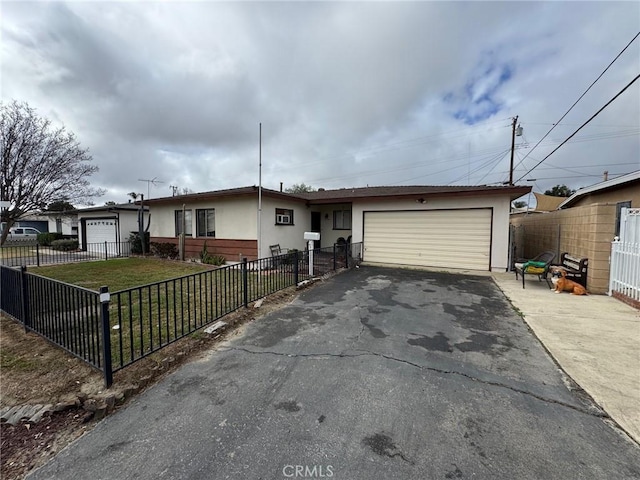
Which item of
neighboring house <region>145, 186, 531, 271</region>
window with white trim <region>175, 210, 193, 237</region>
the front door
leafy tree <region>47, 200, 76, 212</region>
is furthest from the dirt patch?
leafy tree <region>47, 200, 76, 212</region>

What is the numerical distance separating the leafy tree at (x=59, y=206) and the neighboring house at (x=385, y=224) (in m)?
8.51

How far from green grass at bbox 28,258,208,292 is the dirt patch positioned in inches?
136

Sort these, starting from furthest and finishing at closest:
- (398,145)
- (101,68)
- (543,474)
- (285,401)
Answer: (398,145)
(101,68)
(285,401)
(543,474)

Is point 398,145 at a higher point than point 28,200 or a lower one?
higher

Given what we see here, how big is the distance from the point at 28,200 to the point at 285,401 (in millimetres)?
20459

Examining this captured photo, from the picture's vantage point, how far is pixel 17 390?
284 cm

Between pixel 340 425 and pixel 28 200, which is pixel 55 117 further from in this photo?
pixel 340 425

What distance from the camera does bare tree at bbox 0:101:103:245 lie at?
46.1ft

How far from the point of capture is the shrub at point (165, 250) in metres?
12.8

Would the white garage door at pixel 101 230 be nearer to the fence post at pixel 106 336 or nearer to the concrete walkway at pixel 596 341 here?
the fence post at pixel 106 336

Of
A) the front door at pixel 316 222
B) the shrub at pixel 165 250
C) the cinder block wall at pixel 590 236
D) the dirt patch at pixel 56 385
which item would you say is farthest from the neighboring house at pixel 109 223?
the cinder block wall at pixel 590 236

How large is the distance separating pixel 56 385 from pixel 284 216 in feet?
30.9

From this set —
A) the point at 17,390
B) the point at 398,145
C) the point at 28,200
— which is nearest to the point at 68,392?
the point at 17,390

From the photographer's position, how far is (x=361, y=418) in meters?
2.31
